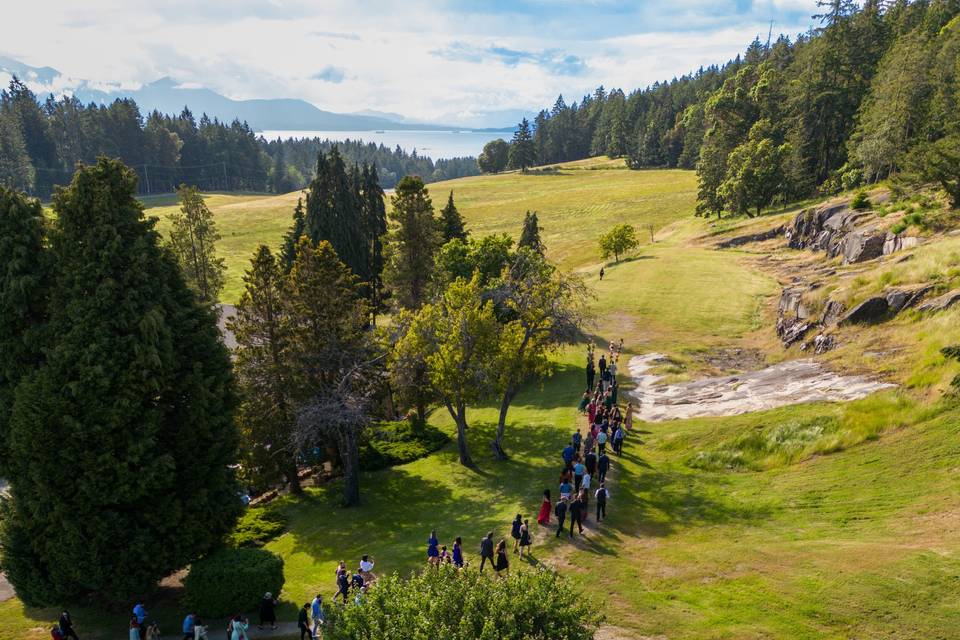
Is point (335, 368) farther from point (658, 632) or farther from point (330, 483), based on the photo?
point (658, 632)

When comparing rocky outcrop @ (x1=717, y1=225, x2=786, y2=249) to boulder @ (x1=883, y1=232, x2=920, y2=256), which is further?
rocky outcrop @ (x1=717, y1=225, x2=786, y2=249)

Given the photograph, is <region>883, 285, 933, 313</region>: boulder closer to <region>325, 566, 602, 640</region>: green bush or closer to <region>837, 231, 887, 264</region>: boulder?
<region>837, 231, 887, 264</region>: boulder

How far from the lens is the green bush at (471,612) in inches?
429

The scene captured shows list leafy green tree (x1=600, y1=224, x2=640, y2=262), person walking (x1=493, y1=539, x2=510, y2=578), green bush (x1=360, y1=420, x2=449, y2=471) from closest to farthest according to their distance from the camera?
person walking (x1=493, y1=539, x2=510, y2=578)
green bush (x1=360, y1=420, x2=449, y2=471)
leafy green tree (x1=600, y1=224, x2=640, y2=262)

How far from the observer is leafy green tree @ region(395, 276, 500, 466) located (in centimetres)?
2775

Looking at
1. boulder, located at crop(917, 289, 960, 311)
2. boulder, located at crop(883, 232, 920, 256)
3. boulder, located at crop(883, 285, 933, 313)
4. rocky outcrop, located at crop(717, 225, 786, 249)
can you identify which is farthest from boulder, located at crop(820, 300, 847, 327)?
rocky outcrop, located at crop(717, 225, 786, 249)

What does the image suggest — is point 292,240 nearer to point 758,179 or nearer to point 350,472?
point 350,472

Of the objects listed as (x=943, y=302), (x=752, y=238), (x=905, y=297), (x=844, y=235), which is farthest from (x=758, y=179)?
(x=943, y=302)

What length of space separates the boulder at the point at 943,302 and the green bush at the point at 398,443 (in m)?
25.1

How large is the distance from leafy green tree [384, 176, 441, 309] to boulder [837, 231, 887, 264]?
31.3 m

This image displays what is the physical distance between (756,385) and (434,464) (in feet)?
55.1

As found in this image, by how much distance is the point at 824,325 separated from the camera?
1254 inches

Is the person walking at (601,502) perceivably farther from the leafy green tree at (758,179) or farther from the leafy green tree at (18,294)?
the leafy green tree at (758,179)

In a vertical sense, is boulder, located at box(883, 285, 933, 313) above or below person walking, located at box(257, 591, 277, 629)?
above
